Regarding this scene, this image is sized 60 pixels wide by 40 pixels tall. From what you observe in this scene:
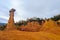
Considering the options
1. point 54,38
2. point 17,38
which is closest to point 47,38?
point 54,38

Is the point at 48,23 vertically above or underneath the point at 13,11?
underneath

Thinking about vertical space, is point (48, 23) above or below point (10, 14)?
below

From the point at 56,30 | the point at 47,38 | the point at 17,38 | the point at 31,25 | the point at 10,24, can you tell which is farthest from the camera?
the point at 31,25

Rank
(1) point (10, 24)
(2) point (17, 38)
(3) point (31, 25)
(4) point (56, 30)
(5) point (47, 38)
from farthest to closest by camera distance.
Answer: (3) point (31, 25) → (1) point (10, 24) → (4) point (56, 30) → (5) point (47, 38) → (2) point (17, 38)

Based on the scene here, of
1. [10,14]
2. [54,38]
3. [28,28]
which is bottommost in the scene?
[54,38]

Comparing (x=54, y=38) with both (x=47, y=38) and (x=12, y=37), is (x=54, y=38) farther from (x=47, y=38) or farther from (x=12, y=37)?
(x=12, y=37)

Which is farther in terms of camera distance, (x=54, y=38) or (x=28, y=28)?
(x=28, y=28)

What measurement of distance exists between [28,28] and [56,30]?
443 cm

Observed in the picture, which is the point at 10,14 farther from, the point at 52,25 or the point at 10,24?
the point at 52,25

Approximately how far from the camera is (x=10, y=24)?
19.5m

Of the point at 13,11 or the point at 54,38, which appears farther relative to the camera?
the point at 13,11

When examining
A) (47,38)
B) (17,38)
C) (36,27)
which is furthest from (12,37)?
(36,27)

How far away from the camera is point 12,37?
12.7 m

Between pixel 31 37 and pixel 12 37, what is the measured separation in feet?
5.53
